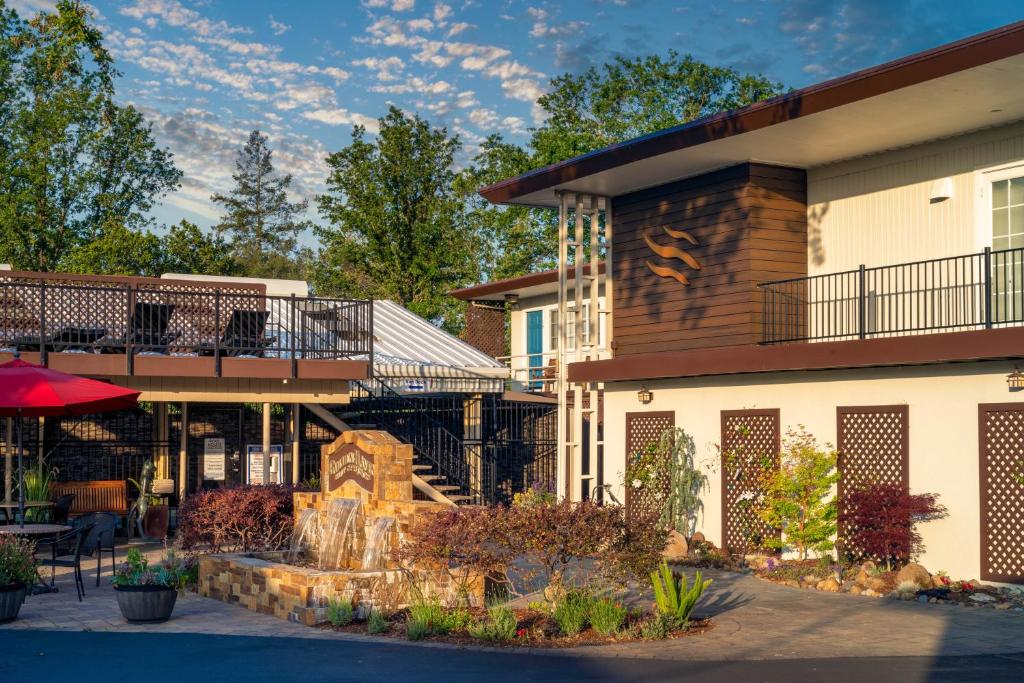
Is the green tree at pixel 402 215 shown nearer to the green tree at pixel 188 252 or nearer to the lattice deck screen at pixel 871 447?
the green tree at pixel 188 252

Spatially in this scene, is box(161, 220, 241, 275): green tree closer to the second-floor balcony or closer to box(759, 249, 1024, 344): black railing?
the second-floor balcony

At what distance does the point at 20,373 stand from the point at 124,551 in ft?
17.4

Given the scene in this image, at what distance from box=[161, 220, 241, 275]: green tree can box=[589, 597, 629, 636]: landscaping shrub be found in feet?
111

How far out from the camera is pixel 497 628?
1065 centimetres

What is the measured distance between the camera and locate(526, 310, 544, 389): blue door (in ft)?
102

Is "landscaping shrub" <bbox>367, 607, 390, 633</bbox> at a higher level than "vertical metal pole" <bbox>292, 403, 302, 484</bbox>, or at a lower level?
lower

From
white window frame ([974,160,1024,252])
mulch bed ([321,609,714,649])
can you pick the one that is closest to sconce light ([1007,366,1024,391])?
white window frame ([974,160,1024,252])

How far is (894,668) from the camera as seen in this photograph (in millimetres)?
9430

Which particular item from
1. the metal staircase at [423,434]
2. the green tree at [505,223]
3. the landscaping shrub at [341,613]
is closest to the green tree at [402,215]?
the green tree at [505,223]

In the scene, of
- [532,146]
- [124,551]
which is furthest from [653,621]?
[532,146]

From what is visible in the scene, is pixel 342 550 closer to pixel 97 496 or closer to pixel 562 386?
pixel 562 386

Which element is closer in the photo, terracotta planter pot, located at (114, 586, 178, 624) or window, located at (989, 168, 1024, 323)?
terracotta planter pot, located at (114, 586, 178, 624)

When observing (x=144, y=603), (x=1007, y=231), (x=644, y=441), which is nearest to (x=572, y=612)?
(x=144, y=603)

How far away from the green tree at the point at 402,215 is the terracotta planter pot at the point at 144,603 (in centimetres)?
3137
